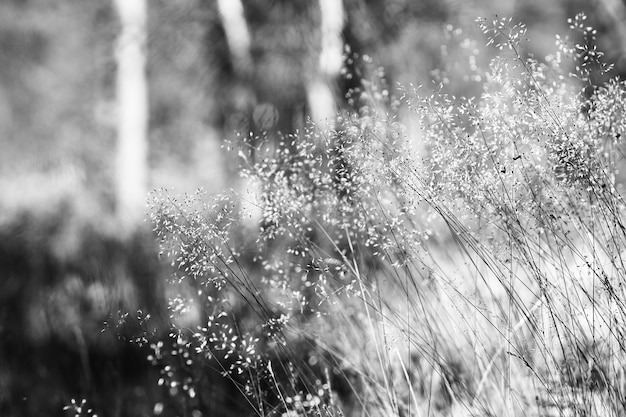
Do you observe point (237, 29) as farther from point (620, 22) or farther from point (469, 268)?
point (620, 22)

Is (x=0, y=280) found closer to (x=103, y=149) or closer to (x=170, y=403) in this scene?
(x=103, y=149)

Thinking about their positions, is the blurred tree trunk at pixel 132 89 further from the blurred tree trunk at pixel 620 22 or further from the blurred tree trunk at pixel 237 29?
the blurred tree trunk at pixel 620 22

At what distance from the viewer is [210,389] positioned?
7.05 ft

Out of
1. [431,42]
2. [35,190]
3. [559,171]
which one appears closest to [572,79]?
[431,42]

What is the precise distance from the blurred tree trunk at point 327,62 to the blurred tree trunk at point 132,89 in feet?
3.03

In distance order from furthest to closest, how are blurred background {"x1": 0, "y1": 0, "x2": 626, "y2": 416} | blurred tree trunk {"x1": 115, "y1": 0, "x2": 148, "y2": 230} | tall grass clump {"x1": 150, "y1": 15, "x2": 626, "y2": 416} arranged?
blurred tree trunk {"x1": 115, "y1": 0, "x2": 148, "y2": 230} → blurred background {"x1": 0, "y1": 0, "x2": 626, "y2": 416} → tall grass clump {"x1": 150, "y1": 15, "x2": 626, "y2": 416}

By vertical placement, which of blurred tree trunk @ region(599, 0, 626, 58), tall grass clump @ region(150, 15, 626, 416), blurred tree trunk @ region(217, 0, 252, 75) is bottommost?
tall grass clump @ region(150, 15, 626, 416)

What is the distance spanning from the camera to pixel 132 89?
2732 millimetres

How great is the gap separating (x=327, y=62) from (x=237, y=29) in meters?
0.55

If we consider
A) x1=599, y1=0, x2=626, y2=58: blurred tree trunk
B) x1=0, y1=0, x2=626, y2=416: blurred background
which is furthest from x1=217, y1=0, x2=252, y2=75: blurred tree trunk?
x1=599, y1=0, x2=626, y2=58: blurred tree trunk

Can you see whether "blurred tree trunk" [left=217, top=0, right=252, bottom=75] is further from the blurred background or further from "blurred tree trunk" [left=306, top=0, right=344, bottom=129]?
"blurred tree trunk" [left=306, top=0, right=344, bottom=129]

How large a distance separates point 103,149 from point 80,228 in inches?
17.2

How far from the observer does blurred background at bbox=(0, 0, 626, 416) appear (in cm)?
259

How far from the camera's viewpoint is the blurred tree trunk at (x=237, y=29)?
2.75 metres
